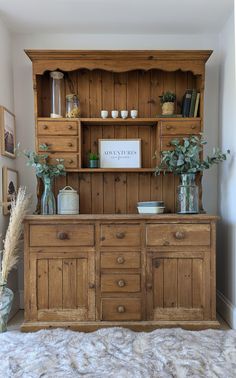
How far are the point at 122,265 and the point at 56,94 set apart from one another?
1.51 metres

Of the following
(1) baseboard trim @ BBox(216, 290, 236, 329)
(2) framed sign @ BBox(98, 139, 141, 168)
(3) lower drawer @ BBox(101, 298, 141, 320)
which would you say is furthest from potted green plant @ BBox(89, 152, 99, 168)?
(1) baseboard trim @ BBox(216, 290, 236, 329)

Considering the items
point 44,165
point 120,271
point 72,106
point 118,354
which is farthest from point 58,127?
point 118,354

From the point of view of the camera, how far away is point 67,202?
2.69 metres

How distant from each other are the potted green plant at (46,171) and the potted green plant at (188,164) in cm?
78

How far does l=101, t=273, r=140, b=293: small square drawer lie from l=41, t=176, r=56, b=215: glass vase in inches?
26.3

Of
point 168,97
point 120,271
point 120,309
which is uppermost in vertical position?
point 168,97

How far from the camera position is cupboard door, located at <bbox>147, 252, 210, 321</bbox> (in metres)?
2.43

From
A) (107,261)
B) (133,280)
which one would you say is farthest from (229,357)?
(107,261)

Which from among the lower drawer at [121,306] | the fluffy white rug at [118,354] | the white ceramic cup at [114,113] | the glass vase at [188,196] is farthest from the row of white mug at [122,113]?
the fluffy white rug at [118,354]

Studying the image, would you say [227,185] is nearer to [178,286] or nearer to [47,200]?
[178,286]

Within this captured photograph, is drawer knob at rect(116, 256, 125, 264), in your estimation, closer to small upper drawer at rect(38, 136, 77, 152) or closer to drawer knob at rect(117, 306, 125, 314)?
drawer knob at rect(117, 306, 125, 314)

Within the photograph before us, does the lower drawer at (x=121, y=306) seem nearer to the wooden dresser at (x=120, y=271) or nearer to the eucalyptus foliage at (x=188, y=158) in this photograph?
the wooden dresser at (x=120, y=271)

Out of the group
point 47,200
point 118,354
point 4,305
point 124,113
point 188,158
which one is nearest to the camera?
point 118,354

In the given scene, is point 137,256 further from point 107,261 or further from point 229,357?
point 229,357
